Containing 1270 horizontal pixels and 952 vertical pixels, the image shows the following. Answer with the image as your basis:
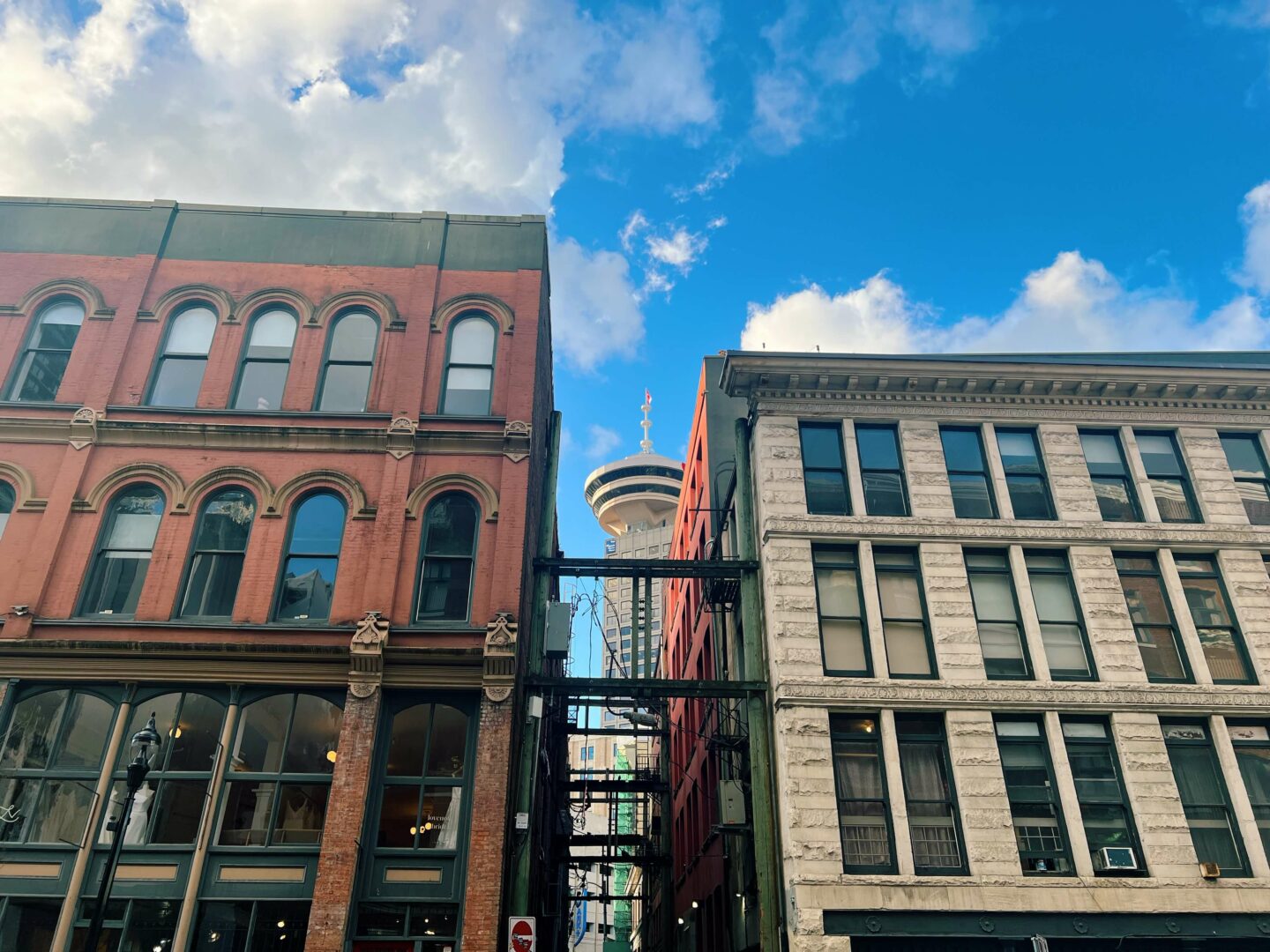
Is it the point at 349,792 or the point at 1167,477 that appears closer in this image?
the point at 349,792

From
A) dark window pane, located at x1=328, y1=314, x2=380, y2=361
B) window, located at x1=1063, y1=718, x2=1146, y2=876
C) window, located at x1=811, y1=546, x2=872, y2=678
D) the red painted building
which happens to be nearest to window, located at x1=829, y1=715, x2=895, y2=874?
window, located at x1=811, y1=546, x2=872, y2=678

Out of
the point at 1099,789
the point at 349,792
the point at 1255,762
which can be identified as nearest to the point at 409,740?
the point at 349,792

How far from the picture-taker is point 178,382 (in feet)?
64.9

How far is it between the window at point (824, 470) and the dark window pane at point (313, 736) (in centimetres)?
1045

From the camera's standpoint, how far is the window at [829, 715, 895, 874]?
52.9 feet

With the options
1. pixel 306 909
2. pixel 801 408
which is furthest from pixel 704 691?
pixel 306 909

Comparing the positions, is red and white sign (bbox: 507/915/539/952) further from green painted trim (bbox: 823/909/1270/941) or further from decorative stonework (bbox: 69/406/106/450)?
decorative stonework (bbox: 69/406/106/450)

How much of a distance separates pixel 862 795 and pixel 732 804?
2.75m

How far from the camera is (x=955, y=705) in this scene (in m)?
17.2

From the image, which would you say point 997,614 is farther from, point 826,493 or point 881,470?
point 826,493

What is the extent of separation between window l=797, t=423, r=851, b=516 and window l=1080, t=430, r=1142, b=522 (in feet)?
18.1

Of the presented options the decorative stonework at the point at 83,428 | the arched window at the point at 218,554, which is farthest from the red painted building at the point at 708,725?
the decorative stonework at the point at 83,428

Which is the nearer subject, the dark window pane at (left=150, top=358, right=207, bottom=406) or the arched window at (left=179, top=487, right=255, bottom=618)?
the arched window at (left=179, top=487, right=255, bottom=618)

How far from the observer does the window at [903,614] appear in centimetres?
1784
